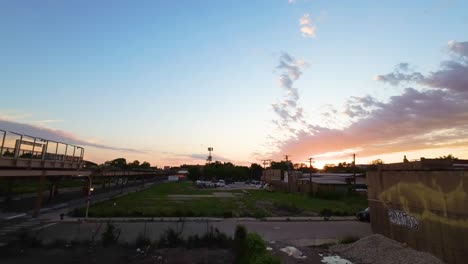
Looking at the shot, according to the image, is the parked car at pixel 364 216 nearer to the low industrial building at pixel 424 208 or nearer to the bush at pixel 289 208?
the bush at pixel 289 208

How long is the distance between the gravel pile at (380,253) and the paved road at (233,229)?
341cm

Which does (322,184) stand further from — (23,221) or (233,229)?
(23,221)

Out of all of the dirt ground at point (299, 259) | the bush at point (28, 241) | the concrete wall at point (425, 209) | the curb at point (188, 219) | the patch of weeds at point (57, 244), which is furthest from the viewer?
the curb at point (188, 219)

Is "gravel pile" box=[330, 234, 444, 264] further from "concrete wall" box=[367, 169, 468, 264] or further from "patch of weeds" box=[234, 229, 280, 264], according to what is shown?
"patch of weeds" box=[234, 229, 280, 264]

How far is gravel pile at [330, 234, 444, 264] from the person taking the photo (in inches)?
604

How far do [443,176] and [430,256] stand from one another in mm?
3789

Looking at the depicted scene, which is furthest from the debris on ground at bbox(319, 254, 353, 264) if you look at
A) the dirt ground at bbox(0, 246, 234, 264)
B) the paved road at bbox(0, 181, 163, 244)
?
the paved road at bbox(0, 181, 163, 244)

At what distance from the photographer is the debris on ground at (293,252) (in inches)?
656

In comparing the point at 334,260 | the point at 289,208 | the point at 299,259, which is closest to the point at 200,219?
the point at 289,208

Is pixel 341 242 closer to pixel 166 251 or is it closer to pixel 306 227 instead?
Answer: pixel 306 227

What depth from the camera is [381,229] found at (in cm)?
2122

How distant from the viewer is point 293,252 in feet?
56.5

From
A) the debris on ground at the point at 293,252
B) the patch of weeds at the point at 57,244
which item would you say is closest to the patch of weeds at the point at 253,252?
the debris on ground at the point at 293,252

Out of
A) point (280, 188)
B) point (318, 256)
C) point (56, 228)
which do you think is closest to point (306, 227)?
point (318, 256)
